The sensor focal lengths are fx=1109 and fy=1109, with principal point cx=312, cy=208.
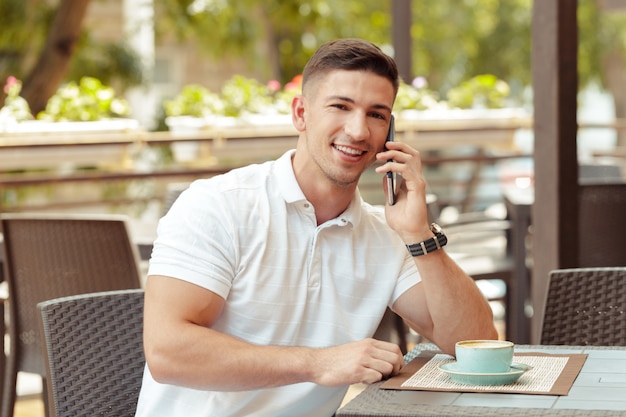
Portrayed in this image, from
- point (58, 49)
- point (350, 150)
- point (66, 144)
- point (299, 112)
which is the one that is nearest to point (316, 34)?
point (58, 49)

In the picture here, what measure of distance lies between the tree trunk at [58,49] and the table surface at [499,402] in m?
7.63

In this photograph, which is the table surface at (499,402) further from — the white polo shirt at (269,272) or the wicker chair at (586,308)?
the wicker chair at (586,308)

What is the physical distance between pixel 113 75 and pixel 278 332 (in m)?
9.86

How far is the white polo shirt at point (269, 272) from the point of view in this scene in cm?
191

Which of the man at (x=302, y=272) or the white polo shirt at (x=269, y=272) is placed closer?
the man at (x=302, y=272)

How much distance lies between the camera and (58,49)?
8961 mm

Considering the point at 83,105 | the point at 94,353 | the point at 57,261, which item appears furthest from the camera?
the point at 83,105

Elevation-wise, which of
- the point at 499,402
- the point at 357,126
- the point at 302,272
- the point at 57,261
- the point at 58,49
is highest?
the point at 58,49

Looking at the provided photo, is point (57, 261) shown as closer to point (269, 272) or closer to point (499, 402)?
point (269, 272)

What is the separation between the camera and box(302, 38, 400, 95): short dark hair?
6.52ft

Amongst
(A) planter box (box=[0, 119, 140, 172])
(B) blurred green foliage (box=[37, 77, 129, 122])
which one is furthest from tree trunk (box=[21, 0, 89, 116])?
(A) planter box (box=[0, 119, 140, 172])

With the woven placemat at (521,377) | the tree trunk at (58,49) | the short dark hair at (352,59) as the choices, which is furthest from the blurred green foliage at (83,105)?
the woven placemat at (521,377)

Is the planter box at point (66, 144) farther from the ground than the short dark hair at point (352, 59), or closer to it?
closer to it

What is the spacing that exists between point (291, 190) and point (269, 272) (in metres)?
0.17
